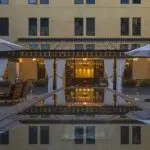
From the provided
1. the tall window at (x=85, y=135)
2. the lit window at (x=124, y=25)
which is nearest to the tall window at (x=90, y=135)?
the tall window at (x=85, y=135)

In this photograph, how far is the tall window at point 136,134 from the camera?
7509 mm

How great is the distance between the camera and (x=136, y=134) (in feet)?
27.2

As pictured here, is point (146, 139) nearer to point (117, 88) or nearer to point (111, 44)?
point (117, 88)

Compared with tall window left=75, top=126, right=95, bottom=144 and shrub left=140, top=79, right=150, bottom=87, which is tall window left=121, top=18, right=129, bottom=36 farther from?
tall window left=75, top=126, right=95, bottom=144

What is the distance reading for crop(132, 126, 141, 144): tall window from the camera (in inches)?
296

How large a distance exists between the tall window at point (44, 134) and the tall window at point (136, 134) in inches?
51.5

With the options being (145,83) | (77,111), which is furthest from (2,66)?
(77,111)

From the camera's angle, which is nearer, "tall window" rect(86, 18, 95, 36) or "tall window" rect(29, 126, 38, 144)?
"tall window" rect(29, 126, 38, 144)

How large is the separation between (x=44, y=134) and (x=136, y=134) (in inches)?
59.7

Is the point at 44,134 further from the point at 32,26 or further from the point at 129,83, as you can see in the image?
the point at 32,26

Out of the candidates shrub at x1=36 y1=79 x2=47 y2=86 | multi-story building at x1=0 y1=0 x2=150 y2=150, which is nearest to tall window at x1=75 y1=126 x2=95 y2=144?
shrub at x1=36 y1=79 x2=47 y2=86

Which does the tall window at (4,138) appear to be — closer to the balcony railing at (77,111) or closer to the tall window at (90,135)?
the tall window at (90,135)

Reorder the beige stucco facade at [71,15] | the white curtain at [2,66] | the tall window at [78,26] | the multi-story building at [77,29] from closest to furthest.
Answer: the white curtain at [2,66] → the multi-story building at [77,29] → the beige stucco facade at [71,15] → the tall window at [78,26]

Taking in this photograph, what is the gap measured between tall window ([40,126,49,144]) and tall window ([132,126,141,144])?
1.31 metres
